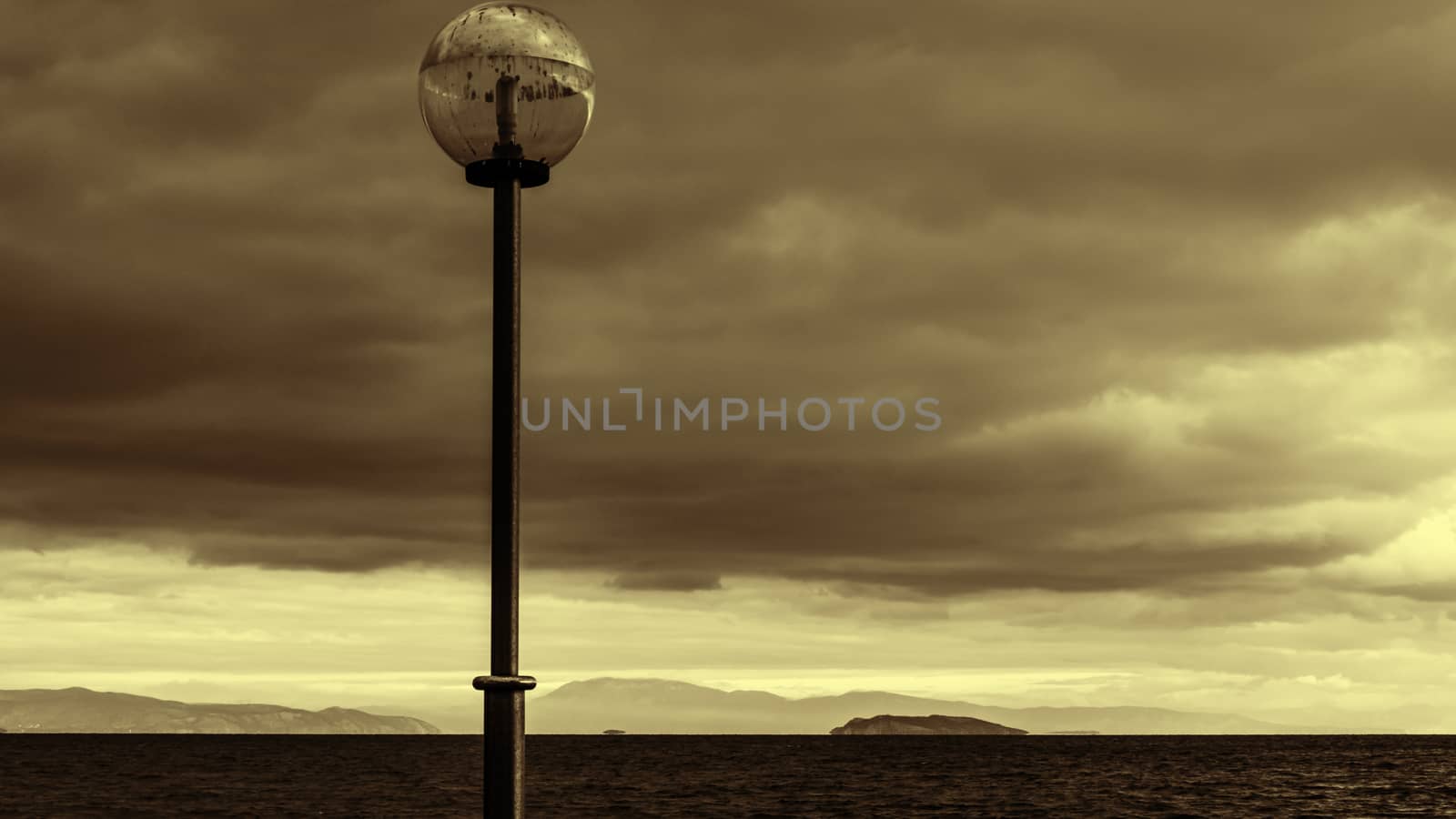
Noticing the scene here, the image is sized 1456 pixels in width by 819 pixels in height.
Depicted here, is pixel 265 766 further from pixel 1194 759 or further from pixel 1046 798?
pixel 1194 759

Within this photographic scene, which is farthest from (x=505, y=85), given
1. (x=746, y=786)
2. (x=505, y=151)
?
(x=746, y=786)

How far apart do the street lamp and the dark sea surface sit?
74.6m

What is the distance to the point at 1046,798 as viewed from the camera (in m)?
96.9

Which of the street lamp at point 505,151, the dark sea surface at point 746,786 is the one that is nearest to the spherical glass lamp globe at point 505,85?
the street lamp at point 505,151

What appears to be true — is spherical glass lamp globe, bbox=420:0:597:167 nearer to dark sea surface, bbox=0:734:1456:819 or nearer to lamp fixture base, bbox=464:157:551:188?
lamp fixture base, bbox=464:157:551:188

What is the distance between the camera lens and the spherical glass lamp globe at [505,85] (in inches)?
297

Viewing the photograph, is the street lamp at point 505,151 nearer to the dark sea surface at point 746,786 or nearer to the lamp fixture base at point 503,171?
the lamp fixture base at point 503,171

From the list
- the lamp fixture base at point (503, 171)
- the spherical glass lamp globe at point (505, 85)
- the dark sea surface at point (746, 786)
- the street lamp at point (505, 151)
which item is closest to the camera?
the street lamp at point (505, 151)

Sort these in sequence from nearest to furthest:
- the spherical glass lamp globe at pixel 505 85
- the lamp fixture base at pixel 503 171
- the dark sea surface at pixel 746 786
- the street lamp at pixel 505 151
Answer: the street lamp at pixel 505 151 → the spherical glass lamp globe at pixel 505 85 → the lamp fixture base at pixel 503 171 → the dark sea surface at pixel 746 786

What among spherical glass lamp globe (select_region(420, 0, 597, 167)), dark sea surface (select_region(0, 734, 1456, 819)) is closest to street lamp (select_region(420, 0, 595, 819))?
spherical glass lamp globe (select_region(420, 0, 597, 167))

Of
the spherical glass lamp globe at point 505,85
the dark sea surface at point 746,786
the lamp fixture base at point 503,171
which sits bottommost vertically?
the dark sea surface at point 746,786

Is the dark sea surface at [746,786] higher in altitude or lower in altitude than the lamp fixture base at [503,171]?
lower

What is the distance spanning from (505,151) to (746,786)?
106 m

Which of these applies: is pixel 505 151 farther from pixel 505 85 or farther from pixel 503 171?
pixel 505 85
